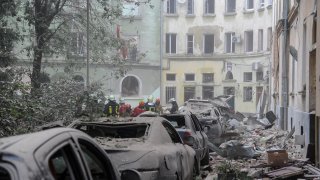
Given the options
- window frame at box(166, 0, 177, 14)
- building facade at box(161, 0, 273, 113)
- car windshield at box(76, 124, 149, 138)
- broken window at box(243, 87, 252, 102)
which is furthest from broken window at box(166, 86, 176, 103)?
car windshield at box(76, 124, 149, 138)

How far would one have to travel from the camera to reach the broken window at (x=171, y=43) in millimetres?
46031

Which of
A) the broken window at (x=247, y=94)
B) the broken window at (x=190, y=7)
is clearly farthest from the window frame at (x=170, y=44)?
the broken window at (x=247, y=94)

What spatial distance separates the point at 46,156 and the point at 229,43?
43.4 meters

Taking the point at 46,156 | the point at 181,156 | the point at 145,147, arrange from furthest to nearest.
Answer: the point at 181,156, the point at 145,147, the point at 46,156

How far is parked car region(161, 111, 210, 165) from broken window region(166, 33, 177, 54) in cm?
3424

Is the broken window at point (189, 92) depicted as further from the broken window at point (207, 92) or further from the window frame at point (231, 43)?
the window frame at point (231, 43)

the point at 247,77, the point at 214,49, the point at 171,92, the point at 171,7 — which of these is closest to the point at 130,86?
the point at 171,92

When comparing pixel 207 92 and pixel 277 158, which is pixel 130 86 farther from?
pixel 277 158

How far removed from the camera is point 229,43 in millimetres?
45156

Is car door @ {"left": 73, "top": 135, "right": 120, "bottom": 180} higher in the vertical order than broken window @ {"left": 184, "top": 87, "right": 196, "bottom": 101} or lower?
lower

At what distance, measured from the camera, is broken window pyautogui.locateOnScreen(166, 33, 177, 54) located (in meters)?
46.0

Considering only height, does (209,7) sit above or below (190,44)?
above

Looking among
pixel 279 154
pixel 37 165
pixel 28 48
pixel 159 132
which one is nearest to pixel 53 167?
pixel 37 165

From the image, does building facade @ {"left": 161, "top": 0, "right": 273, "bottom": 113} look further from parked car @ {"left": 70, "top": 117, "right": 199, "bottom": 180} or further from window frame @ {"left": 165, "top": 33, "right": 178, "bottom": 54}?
parked car @ {"left": 70, "top": 117, "right": 199, "bottom": 180}
